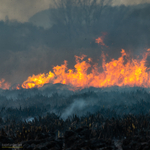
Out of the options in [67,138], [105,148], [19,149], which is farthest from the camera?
[67,138]

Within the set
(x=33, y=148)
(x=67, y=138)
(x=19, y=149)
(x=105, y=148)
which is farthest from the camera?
(x=67, y=138)

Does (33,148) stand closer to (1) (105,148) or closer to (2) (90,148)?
(2) (90,148)

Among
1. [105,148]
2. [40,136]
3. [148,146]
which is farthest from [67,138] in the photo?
[148,146]

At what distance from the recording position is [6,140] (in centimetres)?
16500

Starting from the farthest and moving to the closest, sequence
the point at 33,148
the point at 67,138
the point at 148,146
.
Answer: the point at 67,138
the point at 33,148
the point at 148,146

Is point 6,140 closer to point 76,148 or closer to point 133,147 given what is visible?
point 76,148

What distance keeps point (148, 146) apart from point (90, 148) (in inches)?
1886

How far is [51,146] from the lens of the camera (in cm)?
14300

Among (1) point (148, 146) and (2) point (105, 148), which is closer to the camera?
(1) point (148, 146)

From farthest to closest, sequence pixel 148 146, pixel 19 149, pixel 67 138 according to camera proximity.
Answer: pixel 67 138 < pixel 19 149 < pixel 148 146

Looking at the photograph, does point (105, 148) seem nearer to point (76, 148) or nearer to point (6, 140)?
point (76, 148)

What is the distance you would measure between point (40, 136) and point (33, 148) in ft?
168

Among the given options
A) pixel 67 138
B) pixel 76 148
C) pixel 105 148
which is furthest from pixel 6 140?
pixel 105 148

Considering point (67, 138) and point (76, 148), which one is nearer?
point (76, 148)
